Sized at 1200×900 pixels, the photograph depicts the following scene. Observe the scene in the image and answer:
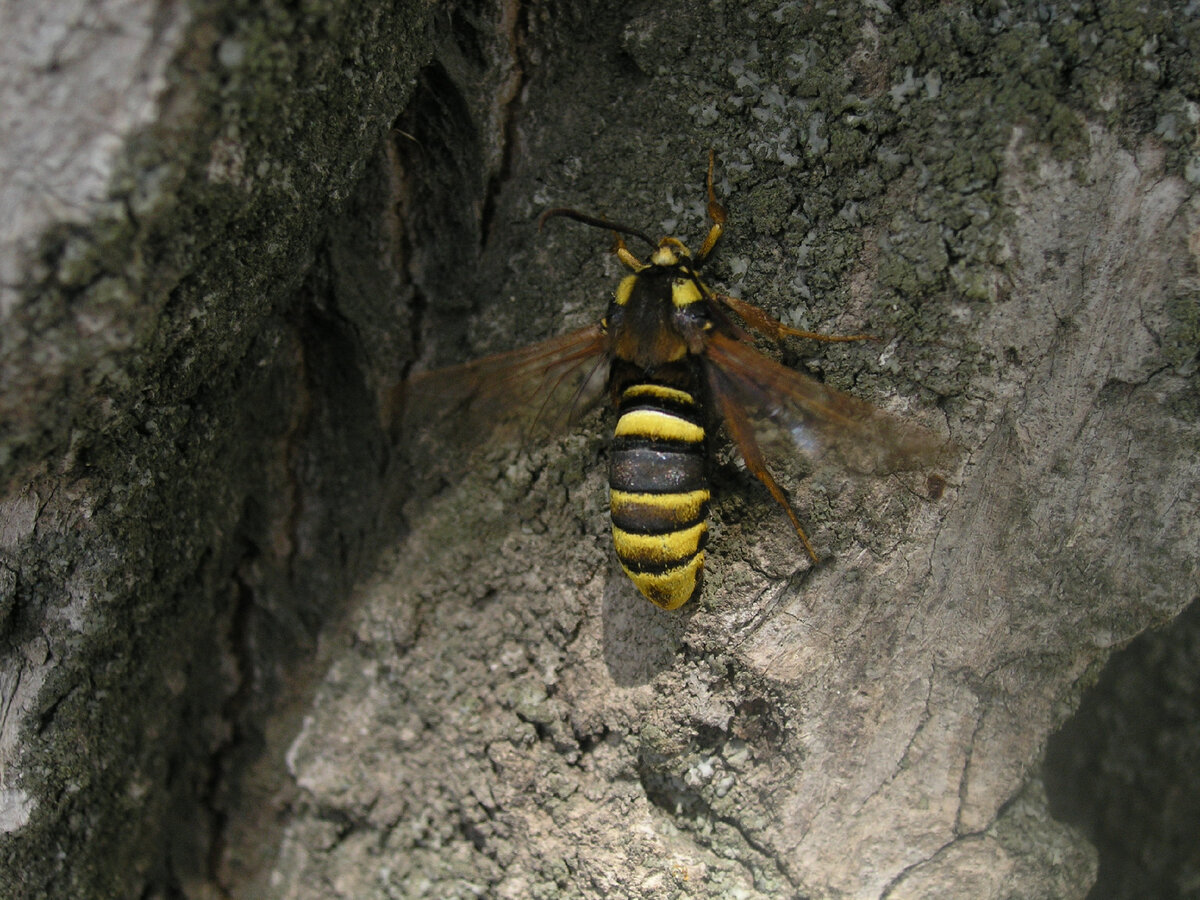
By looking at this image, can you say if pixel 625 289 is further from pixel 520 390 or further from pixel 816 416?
pixel 816 416

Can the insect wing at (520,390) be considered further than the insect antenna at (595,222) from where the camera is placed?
Yes

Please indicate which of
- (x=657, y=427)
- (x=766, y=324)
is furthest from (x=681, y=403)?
(x=766, y=324)

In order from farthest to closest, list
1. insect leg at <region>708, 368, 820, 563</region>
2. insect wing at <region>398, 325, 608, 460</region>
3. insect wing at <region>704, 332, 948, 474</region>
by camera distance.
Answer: insect wing at <region>398, 325, 608, 460</region>
insect leg at <region>708, 368, 820, 563</region>
insect wing at <region>704, 332, 948, 474</region>

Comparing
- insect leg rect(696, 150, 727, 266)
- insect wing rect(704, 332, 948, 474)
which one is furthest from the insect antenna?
insect wing rect(704, 332, 948, 474)

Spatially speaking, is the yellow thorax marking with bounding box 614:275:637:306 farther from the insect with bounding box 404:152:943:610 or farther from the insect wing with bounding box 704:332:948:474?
the insect wing with bounding box 704:332:948:474

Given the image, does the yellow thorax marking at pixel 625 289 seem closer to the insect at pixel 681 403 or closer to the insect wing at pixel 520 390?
the insect at pixel 681 403

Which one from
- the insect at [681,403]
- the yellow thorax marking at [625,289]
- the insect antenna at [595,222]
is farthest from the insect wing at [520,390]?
the insect antenna at [595,222]

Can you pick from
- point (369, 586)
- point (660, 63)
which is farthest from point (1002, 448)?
point (369, 586)
